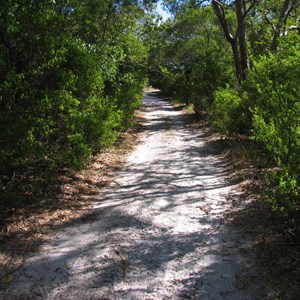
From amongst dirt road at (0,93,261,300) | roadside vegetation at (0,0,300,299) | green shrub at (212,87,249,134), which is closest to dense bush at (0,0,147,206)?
roadside vegetation at (0,0,300,299)

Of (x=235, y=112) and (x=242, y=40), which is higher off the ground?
(x=242, y=40)

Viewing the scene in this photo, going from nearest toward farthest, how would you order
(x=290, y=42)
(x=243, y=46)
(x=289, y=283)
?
1. (x=289, y=283)
2. (x=290, y=42)
3. (x=243, y=46)

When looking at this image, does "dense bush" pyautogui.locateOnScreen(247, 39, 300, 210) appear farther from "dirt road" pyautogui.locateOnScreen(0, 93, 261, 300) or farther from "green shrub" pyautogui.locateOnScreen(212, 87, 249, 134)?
"green shrub" pyautogui.locateOnScreen(212, 87, 249, 134)

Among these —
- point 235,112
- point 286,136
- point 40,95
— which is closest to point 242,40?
point 235,112

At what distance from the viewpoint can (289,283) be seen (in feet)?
12.1

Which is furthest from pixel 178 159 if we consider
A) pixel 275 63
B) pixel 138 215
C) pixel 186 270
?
pixel 186 270

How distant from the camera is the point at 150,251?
4.53 metres

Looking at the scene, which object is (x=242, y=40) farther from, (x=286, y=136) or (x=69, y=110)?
(x=286, y=136)

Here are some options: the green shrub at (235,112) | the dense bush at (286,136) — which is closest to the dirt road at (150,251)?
the dense bush at (286,136)

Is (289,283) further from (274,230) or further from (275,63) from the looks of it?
(275,63)

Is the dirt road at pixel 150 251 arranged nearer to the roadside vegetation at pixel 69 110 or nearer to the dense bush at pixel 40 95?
the roadside vegetation at pixel 69 110

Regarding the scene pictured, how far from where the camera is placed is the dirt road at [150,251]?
3.72m

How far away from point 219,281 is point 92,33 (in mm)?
9205

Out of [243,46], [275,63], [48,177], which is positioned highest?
[243,46]
